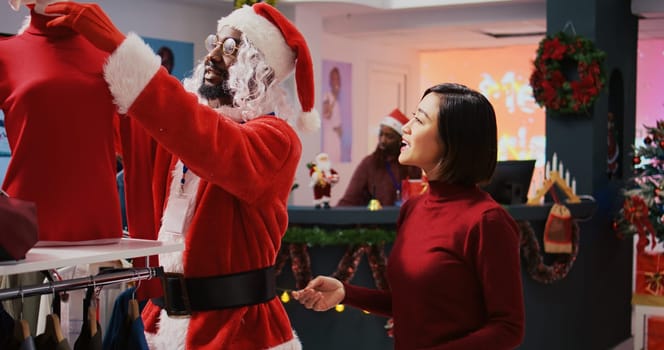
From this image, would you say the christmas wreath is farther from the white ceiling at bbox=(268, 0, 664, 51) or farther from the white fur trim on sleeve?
the white fur trim on sleeve

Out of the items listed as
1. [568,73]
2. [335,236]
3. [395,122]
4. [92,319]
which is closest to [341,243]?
[335,236]

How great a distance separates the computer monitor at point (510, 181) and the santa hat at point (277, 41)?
342cm

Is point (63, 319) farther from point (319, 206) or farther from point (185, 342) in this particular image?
point (319, 206)

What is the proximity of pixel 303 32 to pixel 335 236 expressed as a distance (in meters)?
3.66

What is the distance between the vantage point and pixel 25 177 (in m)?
1.83

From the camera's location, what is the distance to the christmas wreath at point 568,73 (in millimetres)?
6188

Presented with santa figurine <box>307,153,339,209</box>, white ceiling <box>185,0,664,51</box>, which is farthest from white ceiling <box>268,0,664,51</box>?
santa figurine <box>307,153,339,209</box>

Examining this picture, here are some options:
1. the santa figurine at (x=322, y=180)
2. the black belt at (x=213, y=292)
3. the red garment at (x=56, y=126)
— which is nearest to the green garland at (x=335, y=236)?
the santa figurine at (x=322, y=180)

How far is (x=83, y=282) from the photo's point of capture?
1778 mm

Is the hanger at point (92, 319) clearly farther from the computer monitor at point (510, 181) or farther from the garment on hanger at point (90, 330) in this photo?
the computer monitor at point (510, 181)

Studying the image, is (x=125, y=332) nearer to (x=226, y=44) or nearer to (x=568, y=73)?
(x=226, y=44)

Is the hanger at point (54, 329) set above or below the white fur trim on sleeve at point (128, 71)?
below

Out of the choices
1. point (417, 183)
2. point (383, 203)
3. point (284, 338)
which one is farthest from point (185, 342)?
point (383, 203)

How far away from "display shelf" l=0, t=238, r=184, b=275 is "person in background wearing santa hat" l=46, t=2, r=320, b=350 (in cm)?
23
